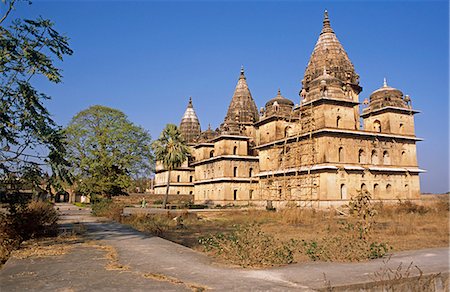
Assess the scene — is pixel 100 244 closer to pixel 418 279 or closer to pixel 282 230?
pixel 418 279

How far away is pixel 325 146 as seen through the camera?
3144cm

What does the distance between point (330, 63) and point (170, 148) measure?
19922 millimetres

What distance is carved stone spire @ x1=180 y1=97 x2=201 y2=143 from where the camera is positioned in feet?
209

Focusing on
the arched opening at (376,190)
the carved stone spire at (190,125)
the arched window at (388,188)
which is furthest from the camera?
the carved stone spire at (190,125)

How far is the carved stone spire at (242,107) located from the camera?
52.6m

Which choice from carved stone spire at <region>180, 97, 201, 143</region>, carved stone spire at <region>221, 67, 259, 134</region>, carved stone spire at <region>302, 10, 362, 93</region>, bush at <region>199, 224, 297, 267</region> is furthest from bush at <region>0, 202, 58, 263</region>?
carved stone spire at <region>180, 97, 201, 143</region>

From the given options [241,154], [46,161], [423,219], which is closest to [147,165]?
[241,154]

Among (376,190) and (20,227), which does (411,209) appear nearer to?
(376,190)

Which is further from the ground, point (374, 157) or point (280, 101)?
point (280, 101)

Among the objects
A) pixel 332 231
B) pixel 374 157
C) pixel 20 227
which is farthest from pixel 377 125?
pixel 20 227

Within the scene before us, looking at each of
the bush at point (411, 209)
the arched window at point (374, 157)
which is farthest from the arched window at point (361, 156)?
the bush at point (411, 209)

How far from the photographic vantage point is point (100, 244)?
1100 cm

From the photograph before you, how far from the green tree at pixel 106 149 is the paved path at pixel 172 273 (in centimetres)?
2526

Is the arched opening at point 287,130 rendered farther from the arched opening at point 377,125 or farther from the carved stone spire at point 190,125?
the carved stone spire at point 190,125
